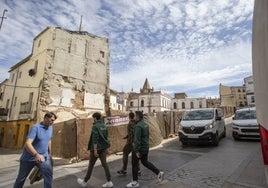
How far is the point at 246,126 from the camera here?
1059 cm

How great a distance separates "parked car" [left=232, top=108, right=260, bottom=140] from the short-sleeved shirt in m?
10.2

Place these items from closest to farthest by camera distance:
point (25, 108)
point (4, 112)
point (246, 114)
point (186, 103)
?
point (246, 114) → point (25, 108) → point (4, 112) → point (186, 103)

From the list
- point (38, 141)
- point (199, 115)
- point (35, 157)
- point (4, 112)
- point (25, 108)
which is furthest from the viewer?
point (4, 112)

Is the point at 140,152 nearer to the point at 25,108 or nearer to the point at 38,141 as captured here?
the point at 38,141

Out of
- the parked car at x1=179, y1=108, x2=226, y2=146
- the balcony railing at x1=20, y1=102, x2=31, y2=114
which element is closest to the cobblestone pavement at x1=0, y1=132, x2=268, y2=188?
the parked car at x1=179, y1=108, x2=226, y2=146

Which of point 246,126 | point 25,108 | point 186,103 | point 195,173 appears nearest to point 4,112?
point 25,108

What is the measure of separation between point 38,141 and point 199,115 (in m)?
9.14

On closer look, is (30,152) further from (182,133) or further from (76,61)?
(76,61)

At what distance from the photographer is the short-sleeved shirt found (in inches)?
149

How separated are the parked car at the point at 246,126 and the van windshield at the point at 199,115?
166 cm

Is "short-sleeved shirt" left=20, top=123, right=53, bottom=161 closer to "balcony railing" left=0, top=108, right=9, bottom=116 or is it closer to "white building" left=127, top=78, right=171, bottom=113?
"balcony railing" left=0, top=108, right=9, bottom=116

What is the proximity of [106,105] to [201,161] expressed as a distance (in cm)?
1513

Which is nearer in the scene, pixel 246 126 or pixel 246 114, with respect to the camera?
pixel 246 126

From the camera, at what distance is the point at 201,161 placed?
7.20 metres
